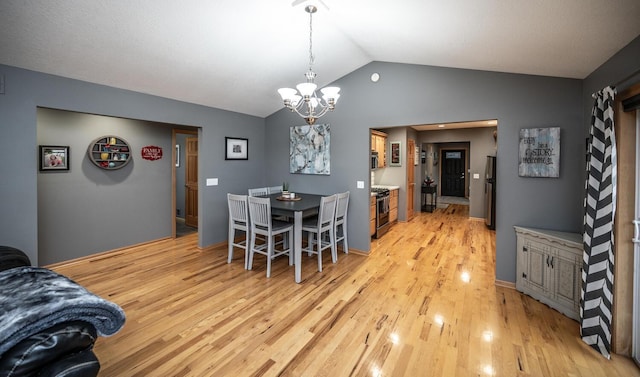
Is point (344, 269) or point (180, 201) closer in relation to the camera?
point (344, 269)

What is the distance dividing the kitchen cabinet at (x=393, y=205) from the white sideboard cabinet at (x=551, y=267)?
321 centimetres

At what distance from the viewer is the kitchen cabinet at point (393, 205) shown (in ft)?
20.8

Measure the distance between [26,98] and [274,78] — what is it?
2.63 m

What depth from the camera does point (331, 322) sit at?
257 cm

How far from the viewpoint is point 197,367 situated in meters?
1.99

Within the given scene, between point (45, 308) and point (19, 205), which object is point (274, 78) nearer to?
point (19, 205)

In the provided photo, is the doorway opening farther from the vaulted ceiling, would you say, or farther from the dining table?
the dining table

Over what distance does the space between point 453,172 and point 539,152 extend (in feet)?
30.7

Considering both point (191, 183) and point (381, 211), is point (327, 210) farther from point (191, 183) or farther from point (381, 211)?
point (191, 183)

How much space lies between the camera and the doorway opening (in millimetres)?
5938

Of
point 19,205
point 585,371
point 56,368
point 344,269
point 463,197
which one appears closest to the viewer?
point 56,368

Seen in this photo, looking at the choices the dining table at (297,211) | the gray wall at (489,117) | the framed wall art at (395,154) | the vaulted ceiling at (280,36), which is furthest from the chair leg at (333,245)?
the framed wall art at (395,154)

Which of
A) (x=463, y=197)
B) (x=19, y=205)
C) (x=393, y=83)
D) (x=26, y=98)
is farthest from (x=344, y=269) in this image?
(x=463, y=197)

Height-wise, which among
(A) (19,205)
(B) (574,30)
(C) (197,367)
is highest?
(B) (574,30)
